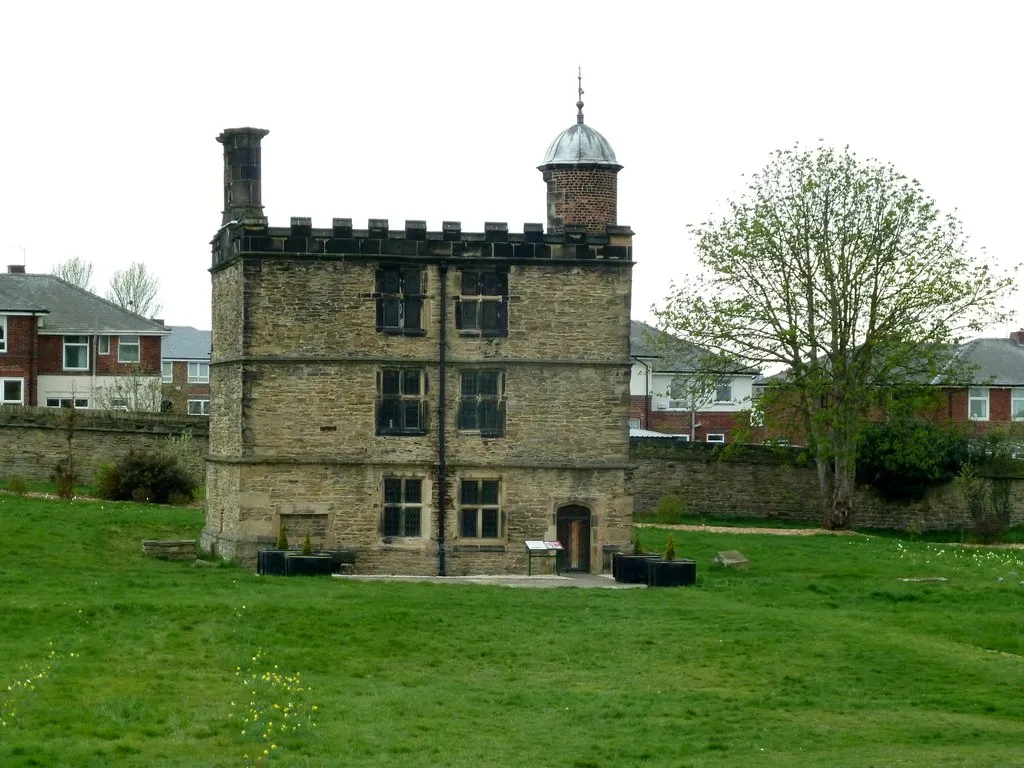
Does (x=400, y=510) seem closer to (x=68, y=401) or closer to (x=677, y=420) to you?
(x=68, y=401)

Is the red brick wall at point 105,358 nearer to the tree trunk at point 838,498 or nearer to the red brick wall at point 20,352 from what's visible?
the red brick wall at point 20,352

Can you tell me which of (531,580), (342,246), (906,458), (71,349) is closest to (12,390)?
(71,349)

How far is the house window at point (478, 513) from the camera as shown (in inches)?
1495

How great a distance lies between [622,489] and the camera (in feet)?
126

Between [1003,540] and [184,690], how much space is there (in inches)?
1435

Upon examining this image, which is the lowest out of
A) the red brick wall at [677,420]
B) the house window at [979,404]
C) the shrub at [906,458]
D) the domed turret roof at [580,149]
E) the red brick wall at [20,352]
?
the shrub at [906,458]

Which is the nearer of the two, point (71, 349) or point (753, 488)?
point (753, 488)

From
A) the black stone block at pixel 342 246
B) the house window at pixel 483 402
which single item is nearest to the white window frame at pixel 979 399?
the house window at pixel 483 402

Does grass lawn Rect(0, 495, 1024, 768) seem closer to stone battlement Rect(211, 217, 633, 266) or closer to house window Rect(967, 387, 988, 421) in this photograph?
stone battlement Rect(211, 217, 633, 266)

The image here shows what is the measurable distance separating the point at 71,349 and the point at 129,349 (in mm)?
3015

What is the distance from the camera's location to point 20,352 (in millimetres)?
68312

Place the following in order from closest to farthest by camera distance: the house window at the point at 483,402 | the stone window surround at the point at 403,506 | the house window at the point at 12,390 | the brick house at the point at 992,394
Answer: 1. the stone window surround at the point at 403,506
2. the house window at the point at 483,402
3. the house window at the point at 12,390
4. the brick house at the point at 992,394

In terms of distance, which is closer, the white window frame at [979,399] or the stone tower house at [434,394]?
the stone tower house at [434,394]

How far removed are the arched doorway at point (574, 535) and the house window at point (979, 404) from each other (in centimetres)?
4450
